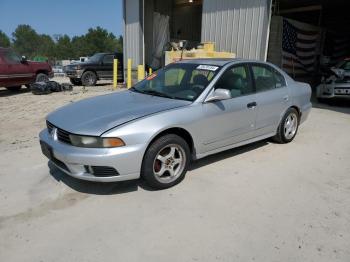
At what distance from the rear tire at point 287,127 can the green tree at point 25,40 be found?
149 metres

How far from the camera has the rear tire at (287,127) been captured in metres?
5.39

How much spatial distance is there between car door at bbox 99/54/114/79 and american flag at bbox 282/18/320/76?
8.36 metres

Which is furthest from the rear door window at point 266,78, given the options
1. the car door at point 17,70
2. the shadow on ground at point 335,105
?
the car door at point 17,70

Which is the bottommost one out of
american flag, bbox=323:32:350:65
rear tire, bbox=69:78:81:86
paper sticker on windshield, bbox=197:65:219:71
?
rear tire, bbox=69:78:81:86

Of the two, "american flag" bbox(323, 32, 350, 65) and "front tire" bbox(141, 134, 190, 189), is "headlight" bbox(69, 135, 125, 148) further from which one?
"american flag" bbox(323, 32, 350, 65)

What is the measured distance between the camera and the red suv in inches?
468

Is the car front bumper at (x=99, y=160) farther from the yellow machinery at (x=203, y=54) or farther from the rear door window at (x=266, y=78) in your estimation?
the yellow machinery at (x=203, y=54)

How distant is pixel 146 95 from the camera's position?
175 inches

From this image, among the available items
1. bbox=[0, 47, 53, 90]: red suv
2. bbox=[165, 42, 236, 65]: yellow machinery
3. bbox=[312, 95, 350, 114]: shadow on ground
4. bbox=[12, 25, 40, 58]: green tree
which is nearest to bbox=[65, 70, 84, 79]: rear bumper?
bbox=[0, 47, 53, 90]: red suv

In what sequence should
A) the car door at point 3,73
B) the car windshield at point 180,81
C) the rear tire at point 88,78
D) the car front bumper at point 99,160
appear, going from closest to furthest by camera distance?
1. the car front bumper at point 99,160
2. the car windshield at point 180,81
3. the car door at point 3,73
4. the rear tire at point 88,78

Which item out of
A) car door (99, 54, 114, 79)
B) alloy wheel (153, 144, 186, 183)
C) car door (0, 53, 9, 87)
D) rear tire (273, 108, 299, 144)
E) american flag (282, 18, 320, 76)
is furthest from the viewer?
car door (99, 54, 114, 79)

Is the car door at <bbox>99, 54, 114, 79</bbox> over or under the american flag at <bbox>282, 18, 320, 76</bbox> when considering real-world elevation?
under

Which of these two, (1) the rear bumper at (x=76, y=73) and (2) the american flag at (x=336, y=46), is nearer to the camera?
(1) the rear bumper at (x=76, y=73)

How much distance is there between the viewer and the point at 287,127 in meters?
5.56
